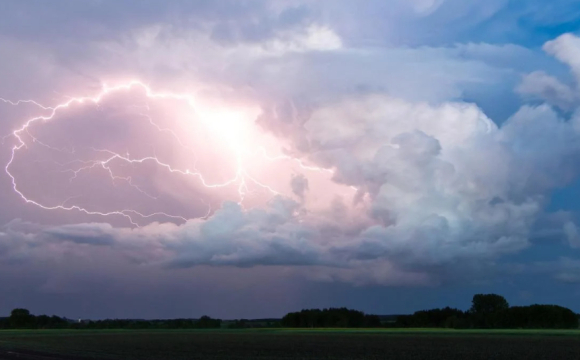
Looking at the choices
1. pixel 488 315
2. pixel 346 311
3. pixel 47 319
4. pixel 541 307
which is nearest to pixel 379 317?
pixel 346 311

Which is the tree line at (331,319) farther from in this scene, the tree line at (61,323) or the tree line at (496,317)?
the tree line at (61,323)

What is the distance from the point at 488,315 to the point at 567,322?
14591 millimetres

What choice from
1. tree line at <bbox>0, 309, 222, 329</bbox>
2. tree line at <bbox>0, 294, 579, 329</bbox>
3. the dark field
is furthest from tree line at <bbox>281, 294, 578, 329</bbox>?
the dark field

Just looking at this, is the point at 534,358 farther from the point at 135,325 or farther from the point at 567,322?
the point at 135,325

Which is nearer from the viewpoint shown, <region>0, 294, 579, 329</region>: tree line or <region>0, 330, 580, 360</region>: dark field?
<region>0, 330, 580, 360</region>: dark field

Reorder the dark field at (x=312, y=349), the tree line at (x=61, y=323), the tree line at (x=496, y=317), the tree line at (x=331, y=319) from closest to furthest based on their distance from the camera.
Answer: the dark field at (x=312, y=349)
the tree line at (x=496, y=317)
the tree line at (x=331, y=319)
the tree line at (x=61, y=323)

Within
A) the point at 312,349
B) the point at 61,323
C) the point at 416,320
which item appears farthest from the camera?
the point at 61,323

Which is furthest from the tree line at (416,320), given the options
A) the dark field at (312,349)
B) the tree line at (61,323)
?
the dark field at (312,349)

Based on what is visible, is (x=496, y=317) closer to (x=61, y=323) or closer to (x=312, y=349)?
(x=312, y=349)

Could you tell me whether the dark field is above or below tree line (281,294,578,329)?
below

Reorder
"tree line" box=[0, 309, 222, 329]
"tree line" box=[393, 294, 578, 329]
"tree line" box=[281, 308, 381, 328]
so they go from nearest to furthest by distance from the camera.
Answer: "tree line" box=[393, 294, 578, 329] → "tree line" box=[281, 308, 381, 328] → "tree line" box=[0, 309, 222, 329]

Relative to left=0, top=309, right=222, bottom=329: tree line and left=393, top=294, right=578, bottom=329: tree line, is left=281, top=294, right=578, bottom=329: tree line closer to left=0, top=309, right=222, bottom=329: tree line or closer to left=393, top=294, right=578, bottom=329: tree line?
left=393, top=294, right=578, bottom=329: tree line

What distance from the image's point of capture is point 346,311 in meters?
149

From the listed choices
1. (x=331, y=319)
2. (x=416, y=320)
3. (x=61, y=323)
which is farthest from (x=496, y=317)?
(x=61, y=323)
